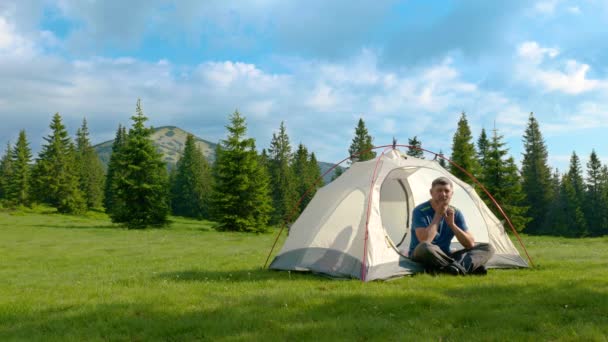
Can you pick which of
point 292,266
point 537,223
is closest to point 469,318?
point 292,266

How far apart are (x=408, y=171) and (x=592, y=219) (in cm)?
6471

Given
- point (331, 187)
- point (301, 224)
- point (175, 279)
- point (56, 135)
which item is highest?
point (56, 135)

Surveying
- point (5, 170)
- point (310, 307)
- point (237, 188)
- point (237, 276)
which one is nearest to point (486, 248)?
point (310, 307)

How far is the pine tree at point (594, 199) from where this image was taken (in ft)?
207

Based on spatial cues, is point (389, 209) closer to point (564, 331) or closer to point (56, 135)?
point (564, 331)

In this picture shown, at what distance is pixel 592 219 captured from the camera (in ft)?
211

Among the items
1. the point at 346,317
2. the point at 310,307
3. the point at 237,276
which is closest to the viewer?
the point at 346,317

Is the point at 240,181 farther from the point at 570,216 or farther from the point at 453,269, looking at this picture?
the point at 570,216

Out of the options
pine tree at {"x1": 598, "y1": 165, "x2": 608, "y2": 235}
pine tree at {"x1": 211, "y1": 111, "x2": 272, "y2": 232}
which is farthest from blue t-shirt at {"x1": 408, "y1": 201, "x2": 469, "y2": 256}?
pine tree at {"x1": 598, "y1": 165, "x2": 608, "y2": 235}

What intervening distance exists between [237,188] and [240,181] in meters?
0.63

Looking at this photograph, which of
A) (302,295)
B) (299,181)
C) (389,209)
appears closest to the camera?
(302,295)

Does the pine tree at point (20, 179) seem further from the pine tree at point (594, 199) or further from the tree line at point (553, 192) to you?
the pine tree at point (594, 199)

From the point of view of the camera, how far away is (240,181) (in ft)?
127

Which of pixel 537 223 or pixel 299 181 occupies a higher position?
pixel 299 181
